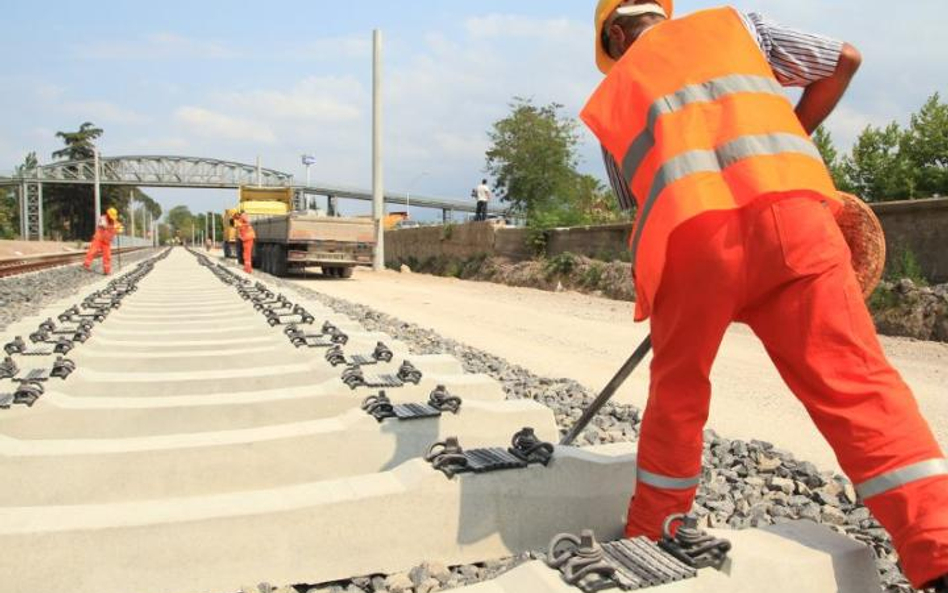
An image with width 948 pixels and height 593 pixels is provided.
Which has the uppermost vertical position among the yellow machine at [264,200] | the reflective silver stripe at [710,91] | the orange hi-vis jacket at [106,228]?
the yellow machine at [264,200]

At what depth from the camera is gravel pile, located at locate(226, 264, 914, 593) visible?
87.9 inches

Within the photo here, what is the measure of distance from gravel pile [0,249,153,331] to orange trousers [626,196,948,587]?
7.80 metres

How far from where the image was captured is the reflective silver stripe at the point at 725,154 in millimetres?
1676

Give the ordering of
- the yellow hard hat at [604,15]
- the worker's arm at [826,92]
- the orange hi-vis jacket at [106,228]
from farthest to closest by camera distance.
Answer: the orange hi-vis jacket at [106,228], the yellow hard hat at [604,15], the worker's arm at [826,92]

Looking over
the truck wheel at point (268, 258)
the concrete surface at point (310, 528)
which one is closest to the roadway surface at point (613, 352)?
the concrete surface at point (310, 528)

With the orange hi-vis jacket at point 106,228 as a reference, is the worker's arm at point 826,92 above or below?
above

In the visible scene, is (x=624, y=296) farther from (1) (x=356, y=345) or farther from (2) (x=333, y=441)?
(2) (x=333, y=441)

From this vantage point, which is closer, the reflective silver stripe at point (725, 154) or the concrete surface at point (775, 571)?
the concrete surface at point (775, 571)

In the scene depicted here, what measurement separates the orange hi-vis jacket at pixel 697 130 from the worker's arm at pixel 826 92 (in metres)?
0.25

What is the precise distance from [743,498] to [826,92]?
176 cm

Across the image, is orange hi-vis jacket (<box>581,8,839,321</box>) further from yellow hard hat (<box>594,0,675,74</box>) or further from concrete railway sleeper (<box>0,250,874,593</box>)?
concrete railway sleeper (<box>0,250,874,593</box>)

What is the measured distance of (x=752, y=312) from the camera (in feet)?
5.85

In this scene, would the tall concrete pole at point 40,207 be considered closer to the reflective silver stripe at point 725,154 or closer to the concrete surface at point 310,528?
the concrete surface at point 310,528

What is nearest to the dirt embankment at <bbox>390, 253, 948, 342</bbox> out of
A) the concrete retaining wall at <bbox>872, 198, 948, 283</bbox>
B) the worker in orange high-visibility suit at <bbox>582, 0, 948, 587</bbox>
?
the concrete retaining wall at <bbox>872, 198, 948, 283</bbox>
